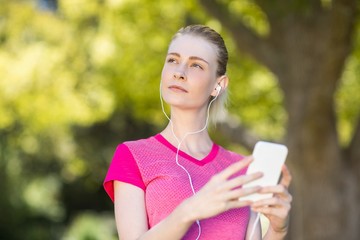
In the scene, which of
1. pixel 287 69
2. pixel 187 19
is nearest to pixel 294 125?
pixel 287 69

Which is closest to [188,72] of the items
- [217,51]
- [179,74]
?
[179,74]

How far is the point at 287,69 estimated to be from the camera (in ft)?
31.0

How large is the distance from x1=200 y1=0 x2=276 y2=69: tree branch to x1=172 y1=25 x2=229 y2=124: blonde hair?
6.22 meters

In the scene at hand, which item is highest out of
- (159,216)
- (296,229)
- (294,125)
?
(294,125)

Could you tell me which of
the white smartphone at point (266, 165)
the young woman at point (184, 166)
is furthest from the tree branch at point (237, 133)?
the white smartphone at point (266, 165)

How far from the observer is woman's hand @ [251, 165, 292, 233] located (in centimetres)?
228

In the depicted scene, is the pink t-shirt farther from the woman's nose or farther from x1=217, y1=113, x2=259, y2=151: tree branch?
x1=217, y1=113, x2=259, y2=151: tree branch

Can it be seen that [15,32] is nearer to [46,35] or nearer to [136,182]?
[46,35]

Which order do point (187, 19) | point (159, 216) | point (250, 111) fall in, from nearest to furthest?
1. point (159, 216)
2. point (187, 19)
3. point (250, 111)

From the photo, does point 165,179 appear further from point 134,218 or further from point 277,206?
point 277,206

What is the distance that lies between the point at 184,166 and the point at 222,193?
0.51 meters

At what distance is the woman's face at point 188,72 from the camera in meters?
2.63

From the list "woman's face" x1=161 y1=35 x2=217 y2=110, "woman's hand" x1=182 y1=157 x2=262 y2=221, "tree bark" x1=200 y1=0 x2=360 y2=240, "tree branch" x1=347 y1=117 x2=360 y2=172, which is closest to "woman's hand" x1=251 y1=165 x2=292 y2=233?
"woman's hand" x1=182 y1=157 x2=262 y2=221

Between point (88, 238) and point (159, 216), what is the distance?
370 inches
